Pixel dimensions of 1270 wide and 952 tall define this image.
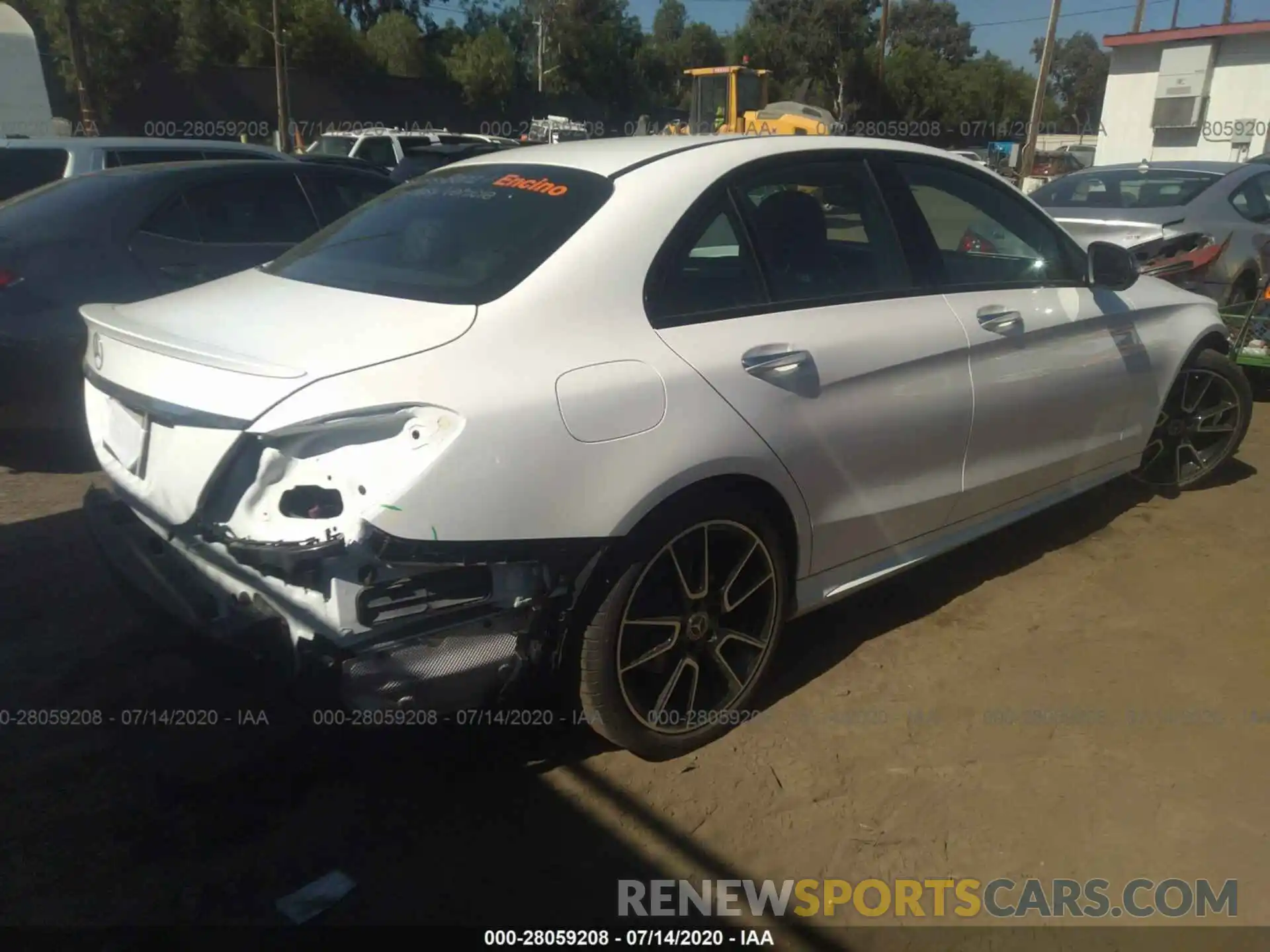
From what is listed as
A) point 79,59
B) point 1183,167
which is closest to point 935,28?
point 79,59

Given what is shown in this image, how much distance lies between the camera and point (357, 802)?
2.71m

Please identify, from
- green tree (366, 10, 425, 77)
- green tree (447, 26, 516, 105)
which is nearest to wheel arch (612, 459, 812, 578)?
green tree (447, 26, 516, 105)

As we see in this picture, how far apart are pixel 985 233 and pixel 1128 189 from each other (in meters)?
4.91

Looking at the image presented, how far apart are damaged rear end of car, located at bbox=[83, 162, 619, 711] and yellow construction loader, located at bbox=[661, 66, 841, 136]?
22091 mm

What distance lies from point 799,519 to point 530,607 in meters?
0.96

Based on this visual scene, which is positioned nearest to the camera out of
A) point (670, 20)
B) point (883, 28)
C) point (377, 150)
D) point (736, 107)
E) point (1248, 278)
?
point (1248, 278)

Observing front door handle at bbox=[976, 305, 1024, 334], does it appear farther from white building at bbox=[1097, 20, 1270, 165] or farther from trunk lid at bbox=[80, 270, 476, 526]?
white building at bbox=[1097, 20, 1270, 165]

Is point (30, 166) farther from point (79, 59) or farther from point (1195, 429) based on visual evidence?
point (79, 59)

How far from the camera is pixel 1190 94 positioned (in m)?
25.1

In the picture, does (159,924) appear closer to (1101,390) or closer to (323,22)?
(1101,390)

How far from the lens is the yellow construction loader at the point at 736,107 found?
2355 cm

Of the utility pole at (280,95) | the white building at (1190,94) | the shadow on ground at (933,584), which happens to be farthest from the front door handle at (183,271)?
the white building at (1190,94)

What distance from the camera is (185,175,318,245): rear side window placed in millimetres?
5484

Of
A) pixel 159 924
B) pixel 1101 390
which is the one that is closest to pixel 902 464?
pixel 1101 390
